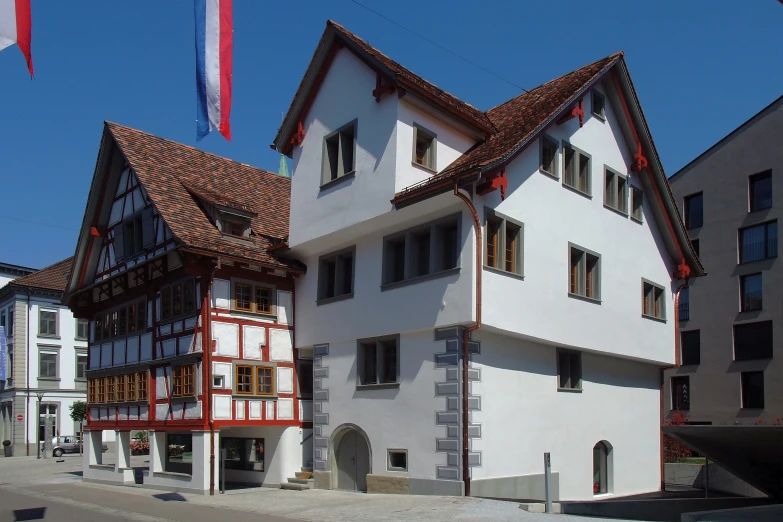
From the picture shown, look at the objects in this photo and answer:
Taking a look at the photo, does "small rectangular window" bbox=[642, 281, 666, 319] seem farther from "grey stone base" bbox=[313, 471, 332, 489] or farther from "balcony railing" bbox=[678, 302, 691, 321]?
"balcony railing" bbox=[678, 302, 691, 321]

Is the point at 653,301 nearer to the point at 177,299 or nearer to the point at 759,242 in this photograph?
the point at 177,299

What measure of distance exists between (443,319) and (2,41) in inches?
469

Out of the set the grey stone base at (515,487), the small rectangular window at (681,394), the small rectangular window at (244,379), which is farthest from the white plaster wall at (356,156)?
the small rectangular window at (681,394)

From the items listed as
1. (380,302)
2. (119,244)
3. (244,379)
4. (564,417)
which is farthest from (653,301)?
(119,244)

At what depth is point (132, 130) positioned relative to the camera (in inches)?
1193

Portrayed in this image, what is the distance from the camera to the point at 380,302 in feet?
76.8

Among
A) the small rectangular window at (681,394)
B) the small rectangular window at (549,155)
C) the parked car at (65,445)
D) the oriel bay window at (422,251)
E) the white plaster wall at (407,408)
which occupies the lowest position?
the parked car at (65,445)

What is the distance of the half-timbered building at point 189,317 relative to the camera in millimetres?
25031

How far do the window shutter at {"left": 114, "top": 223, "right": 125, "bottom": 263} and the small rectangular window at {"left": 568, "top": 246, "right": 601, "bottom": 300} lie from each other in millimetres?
15321

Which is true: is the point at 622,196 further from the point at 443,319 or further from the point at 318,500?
the point at 318,500

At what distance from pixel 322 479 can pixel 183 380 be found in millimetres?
5213

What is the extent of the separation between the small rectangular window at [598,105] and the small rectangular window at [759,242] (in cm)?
2510

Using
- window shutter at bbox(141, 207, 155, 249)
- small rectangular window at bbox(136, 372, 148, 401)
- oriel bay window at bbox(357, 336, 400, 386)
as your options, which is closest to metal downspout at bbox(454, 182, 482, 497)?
oriel bay window at bbox(357, 336, 400, 386)

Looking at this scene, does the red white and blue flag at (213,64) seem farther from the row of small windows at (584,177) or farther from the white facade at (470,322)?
the row of small windows at (584,177)
